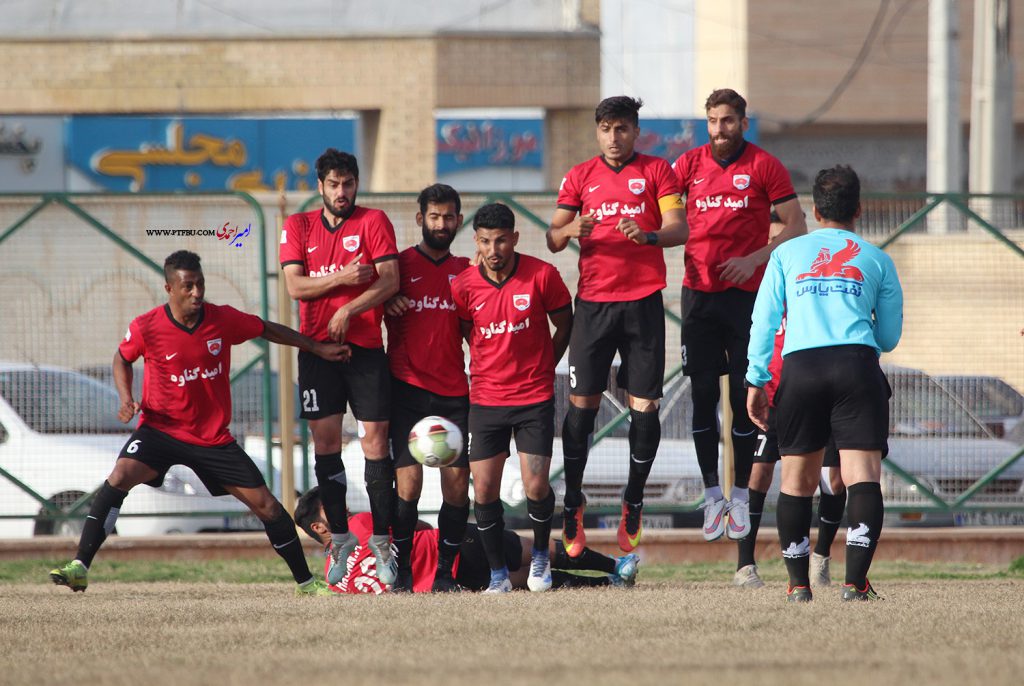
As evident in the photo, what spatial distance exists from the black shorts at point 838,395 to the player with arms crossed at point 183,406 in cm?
303

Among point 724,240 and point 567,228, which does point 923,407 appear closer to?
point 724,240

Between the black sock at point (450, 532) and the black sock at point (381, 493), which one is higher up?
the black sock at point (381, 493)

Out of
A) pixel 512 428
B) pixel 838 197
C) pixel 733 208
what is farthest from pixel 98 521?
pixel 838 197

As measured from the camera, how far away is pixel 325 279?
28.6 feet

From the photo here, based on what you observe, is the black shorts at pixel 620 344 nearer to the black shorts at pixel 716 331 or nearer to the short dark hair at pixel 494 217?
the black shorts at pixel 716 331

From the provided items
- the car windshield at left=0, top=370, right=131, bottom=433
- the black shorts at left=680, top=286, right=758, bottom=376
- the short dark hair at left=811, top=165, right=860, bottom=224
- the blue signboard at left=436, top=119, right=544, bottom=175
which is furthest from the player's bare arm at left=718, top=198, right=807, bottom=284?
the blue signboard at left=436, top=119, right=544, bottom=175

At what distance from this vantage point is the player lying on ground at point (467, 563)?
8.81 m

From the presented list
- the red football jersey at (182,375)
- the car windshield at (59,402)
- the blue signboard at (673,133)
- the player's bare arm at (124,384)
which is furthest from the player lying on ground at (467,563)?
the blue signboard at (673,133)

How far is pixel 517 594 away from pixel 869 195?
4.86 meters

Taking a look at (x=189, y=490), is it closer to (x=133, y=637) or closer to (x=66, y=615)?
(x=66, y=615)

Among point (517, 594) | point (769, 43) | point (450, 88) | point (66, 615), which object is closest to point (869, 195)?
point (517, 594)

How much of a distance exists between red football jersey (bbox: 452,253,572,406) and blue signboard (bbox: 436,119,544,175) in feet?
81.2

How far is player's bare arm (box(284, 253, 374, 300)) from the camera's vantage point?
861 cm

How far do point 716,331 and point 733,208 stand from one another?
0.83 m
